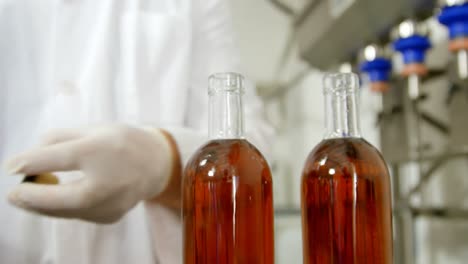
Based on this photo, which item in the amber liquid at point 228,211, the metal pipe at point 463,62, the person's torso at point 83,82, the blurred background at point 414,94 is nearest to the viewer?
the amber liquid at point 228,211

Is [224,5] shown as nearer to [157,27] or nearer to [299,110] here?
[157,27]

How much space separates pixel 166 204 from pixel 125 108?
0.72 ft

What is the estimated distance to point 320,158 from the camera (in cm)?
26

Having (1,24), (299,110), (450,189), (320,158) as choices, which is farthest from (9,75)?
(299,110)

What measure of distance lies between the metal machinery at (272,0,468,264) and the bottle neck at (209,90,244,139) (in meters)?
0.53

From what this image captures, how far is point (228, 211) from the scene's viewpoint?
24 cm

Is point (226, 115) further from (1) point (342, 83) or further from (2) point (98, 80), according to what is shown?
(2) point (98, 80)

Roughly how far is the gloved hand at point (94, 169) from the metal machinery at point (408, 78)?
538 mm

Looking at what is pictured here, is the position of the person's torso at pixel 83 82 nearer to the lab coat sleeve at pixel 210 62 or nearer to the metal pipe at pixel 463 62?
the lab coat sleeve at pixel 210 62

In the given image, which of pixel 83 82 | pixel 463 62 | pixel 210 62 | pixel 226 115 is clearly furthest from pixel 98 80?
pixel 463 62

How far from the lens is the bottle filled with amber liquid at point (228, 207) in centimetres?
A: 24

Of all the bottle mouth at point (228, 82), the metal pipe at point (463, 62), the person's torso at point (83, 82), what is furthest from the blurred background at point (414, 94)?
the bottle mouth at point (228, 82)

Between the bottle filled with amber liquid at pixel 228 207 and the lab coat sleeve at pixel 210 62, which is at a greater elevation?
the lab coat sleeve at pixel 210 62

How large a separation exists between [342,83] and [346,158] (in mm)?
51
